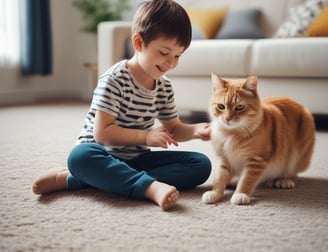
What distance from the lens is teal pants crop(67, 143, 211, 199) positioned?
115 cm

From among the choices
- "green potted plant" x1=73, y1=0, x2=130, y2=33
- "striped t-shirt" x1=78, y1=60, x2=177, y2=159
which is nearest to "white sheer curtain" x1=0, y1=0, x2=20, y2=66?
"green potted plant" x1=73, y1=0, x2=130, y2=33

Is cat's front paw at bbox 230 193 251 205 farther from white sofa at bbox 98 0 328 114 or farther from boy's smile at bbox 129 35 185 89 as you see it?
white sofa at bbox 98 0 328 114

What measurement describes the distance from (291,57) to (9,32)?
93.8 inches

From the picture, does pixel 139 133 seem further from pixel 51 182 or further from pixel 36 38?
pixel 36 38

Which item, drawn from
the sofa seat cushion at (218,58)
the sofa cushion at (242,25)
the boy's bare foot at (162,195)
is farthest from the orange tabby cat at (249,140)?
the sofa cushion at (242,25)

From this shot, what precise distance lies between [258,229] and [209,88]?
5.58 ft

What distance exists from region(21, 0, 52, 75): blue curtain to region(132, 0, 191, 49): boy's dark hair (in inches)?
103

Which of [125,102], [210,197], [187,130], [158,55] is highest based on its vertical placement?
[158,55]

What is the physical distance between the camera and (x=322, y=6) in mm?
2691

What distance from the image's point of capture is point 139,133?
48.1 inches

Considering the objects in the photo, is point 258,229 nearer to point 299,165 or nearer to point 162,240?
point 162,240

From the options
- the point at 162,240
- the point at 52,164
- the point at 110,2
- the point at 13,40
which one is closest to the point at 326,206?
the point at 162,240

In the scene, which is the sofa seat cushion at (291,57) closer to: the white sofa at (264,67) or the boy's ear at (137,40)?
the white sofa at (264,67)

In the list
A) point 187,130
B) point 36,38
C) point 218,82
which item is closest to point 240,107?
point 218,82
